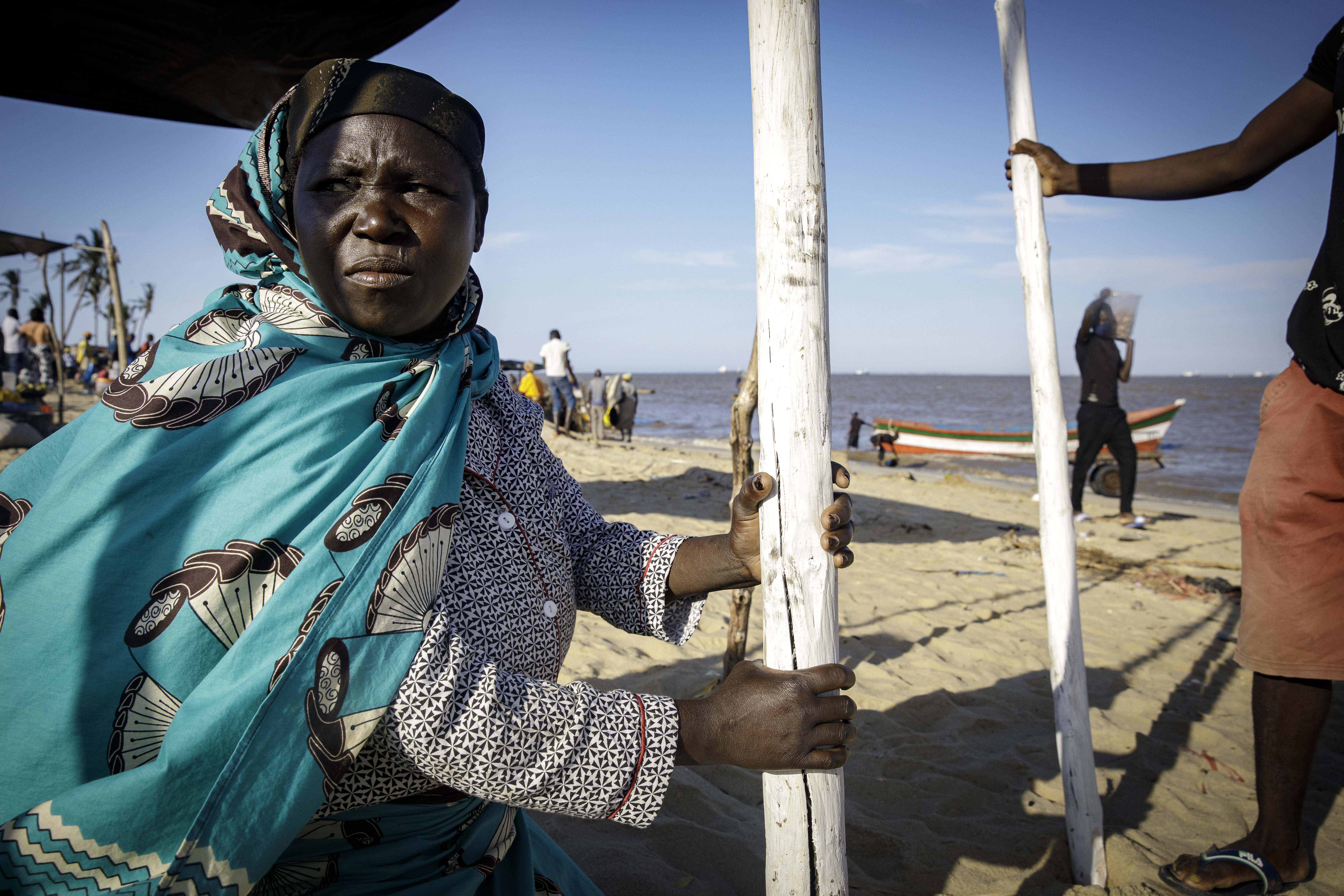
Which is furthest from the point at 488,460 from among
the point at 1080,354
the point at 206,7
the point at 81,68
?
the point at 1080,354

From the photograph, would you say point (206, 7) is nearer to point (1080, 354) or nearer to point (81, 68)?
point (81, 68)

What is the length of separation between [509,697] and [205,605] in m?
0.46

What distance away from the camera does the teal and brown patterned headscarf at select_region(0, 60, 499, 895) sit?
0.94 m

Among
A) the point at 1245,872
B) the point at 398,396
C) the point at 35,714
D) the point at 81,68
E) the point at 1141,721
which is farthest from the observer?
the point at 81,68

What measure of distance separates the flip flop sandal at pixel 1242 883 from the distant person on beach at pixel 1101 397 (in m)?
6.23

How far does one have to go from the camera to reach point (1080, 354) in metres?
8.05

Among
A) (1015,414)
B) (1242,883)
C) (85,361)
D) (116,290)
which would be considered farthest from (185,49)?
(1015,414)

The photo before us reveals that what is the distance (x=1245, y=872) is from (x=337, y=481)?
2585 millimetres

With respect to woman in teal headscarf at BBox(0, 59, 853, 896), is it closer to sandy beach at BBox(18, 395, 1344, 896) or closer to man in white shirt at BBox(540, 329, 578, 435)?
sandy beach at BBox(18, 395, 1344, 896)

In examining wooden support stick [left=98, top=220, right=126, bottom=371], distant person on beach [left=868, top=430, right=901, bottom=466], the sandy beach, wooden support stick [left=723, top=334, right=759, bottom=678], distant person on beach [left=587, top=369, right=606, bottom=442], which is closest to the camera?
the sandy beach

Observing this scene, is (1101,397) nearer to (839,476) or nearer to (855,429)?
(839,476)

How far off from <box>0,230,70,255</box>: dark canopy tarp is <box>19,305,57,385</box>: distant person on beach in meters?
10.5

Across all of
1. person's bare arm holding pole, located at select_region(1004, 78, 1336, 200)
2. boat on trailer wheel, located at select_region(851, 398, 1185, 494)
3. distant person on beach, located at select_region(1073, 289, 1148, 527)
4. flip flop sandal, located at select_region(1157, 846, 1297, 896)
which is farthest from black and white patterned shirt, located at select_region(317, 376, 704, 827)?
boat on trailer wheel, located at select_region(851, 398, 1185, 494)

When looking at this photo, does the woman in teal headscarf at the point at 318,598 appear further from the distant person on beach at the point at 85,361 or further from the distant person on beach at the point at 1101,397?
the distant person on beach at the point at 85,361
